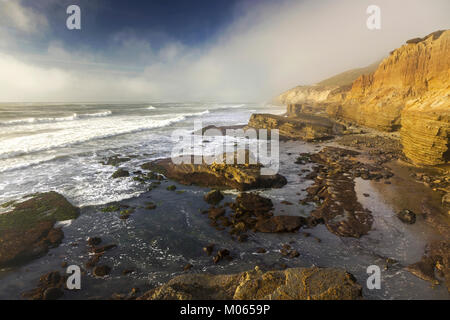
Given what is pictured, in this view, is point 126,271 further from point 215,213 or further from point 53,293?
point 215,213

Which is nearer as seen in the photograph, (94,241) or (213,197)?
(94,241)

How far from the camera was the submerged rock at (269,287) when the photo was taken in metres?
5.28

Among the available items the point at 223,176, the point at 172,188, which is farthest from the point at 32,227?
the point at 223,176

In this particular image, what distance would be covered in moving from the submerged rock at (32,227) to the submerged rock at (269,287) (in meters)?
6.60

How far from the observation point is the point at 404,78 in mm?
29250

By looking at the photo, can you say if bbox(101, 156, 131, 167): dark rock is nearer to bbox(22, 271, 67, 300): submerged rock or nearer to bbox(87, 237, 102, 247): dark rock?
bbox(87, 237, 102, 247): dark rock

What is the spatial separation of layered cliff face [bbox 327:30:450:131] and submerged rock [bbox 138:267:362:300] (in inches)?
989

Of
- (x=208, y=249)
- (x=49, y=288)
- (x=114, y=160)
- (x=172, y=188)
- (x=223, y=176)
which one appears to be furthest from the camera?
(x=114, y=160)

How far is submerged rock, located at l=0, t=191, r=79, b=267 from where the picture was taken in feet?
27.7

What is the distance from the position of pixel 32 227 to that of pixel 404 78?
43118mm

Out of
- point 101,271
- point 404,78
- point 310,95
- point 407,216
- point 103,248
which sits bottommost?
point 101,271

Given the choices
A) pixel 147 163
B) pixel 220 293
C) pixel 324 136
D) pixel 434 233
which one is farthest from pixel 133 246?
pixel 324 136
